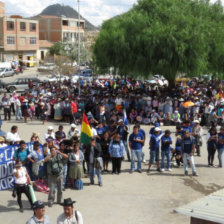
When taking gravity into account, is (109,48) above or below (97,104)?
above

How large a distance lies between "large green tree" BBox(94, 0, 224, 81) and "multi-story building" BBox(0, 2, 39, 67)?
133 ft

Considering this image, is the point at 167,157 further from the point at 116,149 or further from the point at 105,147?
the point at 105,147

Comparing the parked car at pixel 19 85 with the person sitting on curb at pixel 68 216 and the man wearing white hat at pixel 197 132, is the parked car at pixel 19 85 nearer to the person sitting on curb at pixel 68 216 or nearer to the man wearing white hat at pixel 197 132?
the man wearing white hat at pixel 197 132

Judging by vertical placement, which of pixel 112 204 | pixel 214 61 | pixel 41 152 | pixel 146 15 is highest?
→ pixel 146 15

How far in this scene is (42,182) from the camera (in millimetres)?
10578

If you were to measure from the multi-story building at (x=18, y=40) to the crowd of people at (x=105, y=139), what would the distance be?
42.8 metres

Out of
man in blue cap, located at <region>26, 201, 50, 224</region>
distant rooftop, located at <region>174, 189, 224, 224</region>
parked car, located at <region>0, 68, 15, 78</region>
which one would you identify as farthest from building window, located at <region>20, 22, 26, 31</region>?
distant rooftop, located at <region>174, 189, 224, 224</region>

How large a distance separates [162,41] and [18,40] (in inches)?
1935

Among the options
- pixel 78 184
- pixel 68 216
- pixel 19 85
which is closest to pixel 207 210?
pixel 68 216

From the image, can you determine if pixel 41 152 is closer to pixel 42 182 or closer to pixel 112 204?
pixel 42 182

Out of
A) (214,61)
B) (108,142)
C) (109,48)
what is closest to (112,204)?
(108,142)

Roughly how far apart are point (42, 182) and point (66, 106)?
394 inches

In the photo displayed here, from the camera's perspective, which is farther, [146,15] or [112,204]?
[146,15]

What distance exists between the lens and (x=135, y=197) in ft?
32.9
